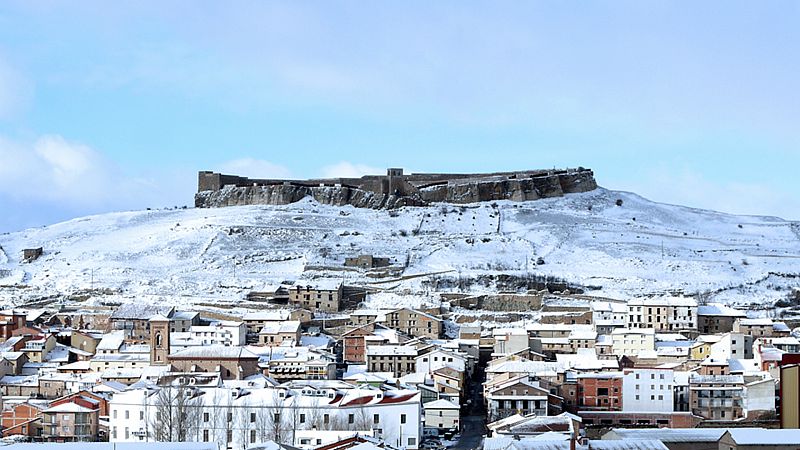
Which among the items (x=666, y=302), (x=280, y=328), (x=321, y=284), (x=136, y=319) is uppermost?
(x=321, y=284)

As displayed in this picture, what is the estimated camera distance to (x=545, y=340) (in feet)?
191

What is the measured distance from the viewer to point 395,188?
93.4m

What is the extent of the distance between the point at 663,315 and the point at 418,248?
A: 19.7 meters

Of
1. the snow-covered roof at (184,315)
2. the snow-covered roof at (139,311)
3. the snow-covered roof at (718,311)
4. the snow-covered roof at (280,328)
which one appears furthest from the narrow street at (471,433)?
the snow-covered roof at (718,311)

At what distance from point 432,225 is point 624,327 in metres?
26.3

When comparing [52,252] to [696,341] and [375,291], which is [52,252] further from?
[696,341]

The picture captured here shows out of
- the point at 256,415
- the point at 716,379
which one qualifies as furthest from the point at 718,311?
the point at 256,415

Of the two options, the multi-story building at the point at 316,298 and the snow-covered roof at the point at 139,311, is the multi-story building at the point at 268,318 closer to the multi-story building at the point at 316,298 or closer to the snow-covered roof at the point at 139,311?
the multi-story building at the point at 316,298

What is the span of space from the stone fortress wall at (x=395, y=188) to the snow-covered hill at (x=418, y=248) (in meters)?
1.07

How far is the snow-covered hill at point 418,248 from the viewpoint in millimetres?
71750

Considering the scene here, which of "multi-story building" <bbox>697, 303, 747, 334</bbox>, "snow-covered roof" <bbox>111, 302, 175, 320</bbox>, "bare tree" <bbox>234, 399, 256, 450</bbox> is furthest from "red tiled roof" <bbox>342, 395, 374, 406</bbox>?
"multi-story building" <bbox>697, 303, 747, 334</bbox>

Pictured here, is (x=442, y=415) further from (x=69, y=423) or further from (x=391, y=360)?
→ (x=69, y=423)

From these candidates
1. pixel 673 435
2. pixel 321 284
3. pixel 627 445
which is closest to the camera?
pixel 627 445

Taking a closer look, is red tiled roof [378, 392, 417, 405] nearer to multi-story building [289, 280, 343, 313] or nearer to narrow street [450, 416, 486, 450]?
narrow street [450, 416, 486, 450]
